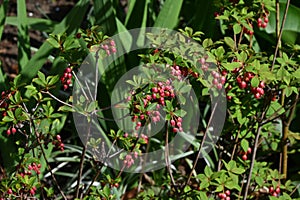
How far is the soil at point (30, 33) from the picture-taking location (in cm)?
284

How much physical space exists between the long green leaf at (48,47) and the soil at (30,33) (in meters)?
0.64

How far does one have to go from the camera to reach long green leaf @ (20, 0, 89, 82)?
2000mm

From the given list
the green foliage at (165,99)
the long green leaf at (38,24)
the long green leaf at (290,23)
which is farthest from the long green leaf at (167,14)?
the long green leaf at (38,24)

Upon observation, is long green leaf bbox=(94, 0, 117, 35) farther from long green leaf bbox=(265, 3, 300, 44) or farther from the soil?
the soil

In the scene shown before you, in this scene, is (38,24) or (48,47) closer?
(48,47)

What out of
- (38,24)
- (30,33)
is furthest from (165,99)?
(30,33)

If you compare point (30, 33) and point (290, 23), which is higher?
point (290, 23)

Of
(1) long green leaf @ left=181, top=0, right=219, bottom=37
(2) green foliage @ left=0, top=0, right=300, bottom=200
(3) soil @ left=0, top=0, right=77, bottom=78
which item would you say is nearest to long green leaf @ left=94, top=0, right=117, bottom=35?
(2) green foliage @ left=0, top=0, right=300, bottom=200

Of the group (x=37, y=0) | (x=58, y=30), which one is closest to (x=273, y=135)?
(x=58, y=30)

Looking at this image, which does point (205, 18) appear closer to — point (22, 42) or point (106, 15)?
point (106, 15)

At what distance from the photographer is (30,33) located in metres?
3.00

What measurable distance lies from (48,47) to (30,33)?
100 cm

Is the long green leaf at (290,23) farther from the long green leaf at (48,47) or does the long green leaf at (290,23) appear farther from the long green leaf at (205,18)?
the long green leaf at (48,47)

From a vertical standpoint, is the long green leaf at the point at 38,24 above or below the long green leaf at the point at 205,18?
below
